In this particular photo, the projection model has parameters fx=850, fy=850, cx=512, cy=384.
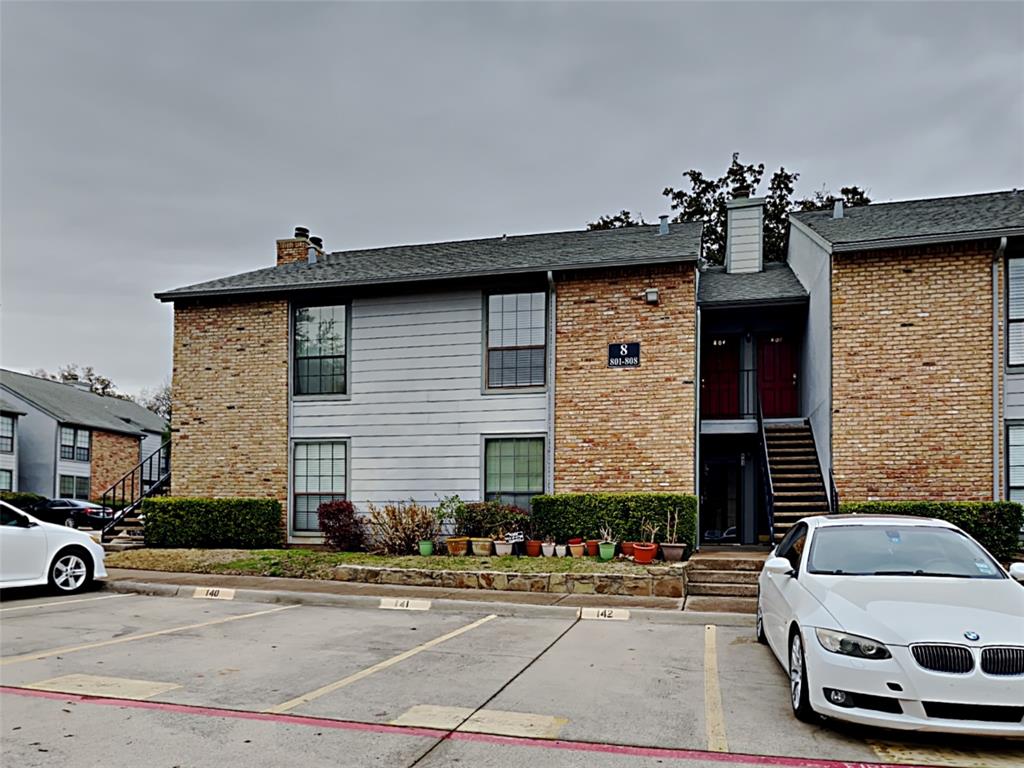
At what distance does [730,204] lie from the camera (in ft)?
61.9

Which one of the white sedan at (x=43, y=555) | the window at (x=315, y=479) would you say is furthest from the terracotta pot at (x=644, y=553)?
the white sedan at (x=43, y=555)

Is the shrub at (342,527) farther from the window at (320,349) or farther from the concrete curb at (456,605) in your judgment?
the concrete curb at (456,605)

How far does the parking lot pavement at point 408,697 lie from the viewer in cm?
520

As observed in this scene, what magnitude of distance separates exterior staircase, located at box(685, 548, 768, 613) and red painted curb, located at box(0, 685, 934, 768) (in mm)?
5798

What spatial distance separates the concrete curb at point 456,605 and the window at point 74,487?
1139 inches

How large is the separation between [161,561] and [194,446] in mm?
3270

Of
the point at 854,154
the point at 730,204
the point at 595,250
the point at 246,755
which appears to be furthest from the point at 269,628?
the point at 854,154

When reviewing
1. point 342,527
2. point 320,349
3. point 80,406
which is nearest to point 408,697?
point 342,527

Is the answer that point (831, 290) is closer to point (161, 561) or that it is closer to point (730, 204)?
point (730, 204)

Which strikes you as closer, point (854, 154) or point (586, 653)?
point (586, 653)

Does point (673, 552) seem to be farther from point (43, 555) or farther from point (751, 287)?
point (43, 555)

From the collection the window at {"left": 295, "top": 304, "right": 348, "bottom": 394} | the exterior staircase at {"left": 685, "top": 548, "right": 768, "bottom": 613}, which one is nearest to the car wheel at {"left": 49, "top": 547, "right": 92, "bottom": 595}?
the window at {"left": 295, "top": 304, "right": 348, "bottom": 394}

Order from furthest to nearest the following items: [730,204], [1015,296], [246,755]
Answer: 1. [730,204]
2. [1015,296]
3. [246,755]

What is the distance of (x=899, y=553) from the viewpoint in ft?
22.2
